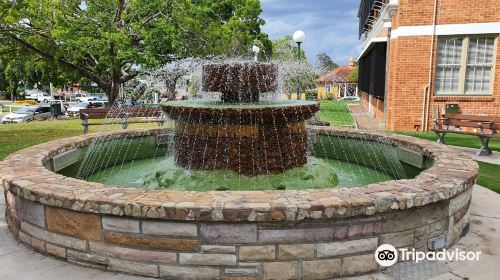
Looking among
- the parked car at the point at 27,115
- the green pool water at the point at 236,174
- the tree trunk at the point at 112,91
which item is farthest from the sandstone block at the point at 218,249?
the parked car at the point at 27,115

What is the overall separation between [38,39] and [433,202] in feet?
62.7

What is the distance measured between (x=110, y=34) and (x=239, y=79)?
14328mm

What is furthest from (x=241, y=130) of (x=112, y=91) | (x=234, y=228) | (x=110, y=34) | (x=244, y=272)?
(x=112, y=91)

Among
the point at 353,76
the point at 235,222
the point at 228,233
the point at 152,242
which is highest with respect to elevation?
the point at 353,76

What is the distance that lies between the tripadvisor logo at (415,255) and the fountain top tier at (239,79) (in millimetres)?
3285

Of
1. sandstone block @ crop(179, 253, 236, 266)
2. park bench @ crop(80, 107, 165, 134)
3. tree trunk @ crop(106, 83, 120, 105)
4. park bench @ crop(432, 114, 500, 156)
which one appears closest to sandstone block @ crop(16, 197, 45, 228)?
sandstone block @ crop(179, 253, 236, 266)

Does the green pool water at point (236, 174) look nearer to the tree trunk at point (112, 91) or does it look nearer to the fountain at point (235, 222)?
the fountain at point (235, 222)

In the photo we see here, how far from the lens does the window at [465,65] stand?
45.4 feet

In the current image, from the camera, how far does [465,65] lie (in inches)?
549

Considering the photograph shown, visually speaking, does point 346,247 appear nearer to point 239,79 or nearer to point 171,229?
point 171,229

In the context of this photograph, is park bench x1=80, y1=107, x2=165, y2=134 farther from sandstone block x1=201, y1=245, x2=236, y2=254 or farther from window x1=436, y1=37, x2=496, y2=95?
window x1=436, y1=37, x2=496, y2=95

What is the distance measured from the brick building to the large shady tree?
10.7m

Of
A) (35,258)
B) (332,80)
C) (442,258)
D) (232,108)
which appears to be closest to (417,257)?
(442,258)

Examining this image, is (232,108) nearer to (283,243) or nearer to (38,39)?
(283,243)
